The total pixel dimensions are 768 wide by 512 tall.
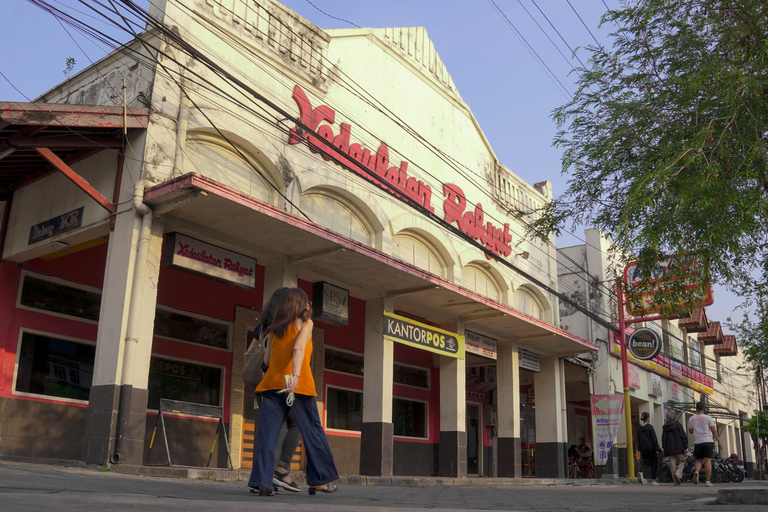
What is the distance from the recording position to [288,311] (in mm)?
5613

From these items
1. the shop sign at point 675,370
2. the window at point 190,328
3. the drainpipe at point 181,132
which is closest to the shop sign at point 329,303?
the window at point 190,328

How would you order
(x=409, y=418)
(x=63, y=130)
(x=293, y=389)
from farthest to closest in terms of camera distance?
(x=409, y=418) → (x=63, y=130) → (x=293, y=389)

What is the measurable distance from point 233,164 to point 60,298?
3.83 metres

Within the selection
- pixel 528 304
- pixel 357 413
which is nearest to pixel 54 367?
pixel 357 413

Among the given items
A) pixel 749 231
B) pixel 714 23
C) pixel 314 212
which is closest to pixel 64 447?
pixel 314 212

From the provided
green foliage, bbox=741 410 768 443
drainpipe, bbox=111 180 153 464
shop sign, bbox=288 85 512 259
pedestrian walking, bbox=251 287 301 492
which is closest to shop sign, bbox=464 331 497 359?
shop sign, bbox=288 85 512 259

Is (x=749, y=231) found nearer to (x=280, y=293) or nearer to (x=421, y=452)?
(x=280, y=293)

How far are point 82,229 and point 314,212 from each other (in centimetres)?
431

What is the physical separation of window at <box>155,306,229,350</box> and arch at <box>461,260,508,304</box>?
644cm

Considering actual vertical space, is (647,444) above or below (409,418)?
below

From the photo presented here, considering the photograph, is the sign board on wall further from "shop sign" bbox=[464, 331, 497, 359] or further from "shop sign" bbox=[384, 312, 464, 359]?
"shop sign" bbox=[384, 312, 464, 359]

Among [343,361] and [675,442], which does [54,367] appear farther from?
[675,442]

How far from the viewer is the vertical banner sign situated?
18297 mm

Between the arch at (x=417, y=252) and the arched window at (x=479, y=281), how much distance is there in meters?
1.03
